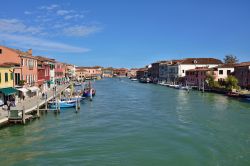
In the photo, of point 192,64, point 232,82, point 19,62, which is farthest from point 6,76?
point 192,64

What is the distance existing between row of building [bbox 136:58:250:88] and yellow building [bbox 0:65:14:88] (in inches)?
1695

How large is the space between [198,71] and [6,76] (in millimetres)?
A: 55829

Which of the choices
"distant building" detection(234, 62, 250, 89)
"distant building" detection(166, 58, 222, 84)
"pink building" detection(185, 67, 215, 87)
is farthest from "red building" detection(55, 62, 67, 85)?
"distant building" detection(234, 62, 250, 89)

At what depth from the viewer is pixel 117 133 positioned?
21625 mm

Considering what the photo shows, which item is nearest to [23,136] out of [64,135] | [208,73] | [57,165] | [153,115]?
[64,135]

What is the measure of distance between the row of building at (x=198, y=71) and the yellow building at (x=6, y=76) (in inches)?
1695

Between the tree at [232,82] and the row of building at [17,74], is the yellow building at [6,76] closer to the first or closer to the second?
the row of building at [17,74]

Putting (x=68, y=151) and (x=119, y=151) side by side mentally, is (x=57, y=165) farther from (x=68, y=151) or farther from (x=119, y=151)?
(x=119, y=151)

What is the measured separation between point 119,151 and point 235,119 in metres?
14.8

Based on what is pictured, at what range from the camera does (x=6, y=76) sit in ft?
97.1

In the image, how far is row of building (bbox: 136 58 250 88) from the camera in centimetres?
5900

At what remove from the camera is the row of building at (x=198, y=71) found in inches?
2323

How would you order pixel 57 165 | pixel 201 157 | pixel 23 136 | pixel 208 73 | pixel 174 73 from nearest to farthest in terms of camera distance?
pixel 57 165 → pixel 201 157 → pixel 23 136 → pixel 208 73 → pixel 174 73

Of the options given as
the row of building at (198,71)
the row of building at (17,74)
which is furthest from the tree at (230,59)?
the row of building at (17,74)
